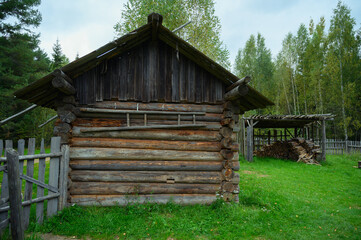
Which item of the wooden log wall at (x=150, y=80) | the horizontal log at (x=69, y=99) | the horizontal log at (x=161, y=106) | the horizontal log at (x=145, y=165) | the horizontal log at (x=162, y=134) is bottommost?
the horizontal log at (x=145, y=165)

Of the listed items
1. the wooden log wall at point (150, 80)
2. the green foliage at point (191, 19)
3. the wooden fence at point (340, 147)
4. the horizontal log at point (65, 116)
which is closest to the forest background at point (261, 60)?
the green foliage at point (191, 19)

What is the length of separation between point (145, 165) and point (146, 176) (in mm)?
318

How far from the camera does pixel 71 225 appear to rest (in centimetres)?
470

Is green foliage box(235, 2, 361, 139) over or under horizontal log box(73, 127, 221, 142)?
over

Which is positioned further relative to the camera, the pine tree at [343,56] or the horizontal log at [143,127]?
the pine tree at [343,56]

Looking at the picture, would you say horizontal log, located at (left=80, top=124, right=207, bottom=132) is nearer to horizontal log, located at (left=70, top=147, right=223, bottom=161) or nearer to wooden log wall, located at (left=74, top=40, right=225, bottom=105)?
horizontal log, located at (left=70, top=147, right=223, bottom=161)

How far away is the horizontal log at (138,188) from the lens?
5602mm

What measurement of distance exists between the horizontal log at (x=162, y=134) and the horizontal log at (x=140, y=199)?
1687mm

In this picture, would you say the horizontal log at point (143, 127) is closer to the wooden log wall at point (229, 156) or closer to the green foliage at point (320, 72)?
the wooden log wall at point (229, 156)

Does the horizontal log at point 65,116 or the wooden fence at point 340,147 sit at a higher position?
the horizontal log at point 65,116

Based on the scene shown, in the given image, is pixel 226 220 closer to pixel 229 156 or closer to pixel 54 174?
pixel 229 156

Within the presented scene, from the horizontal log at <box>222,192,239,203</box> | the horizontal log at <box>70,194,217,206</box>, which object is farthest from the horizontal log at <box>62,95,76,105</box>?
the horizontal log at <box>222,192,239,203</box>

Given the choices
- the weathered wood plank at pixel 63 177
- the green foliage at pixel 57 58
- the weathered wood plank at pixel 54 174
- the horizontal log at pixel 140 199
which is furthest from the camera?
the green foliage at pixel 57 58

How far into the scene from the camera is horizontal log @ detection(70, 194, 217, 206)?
5566mm
